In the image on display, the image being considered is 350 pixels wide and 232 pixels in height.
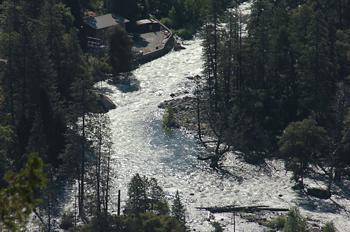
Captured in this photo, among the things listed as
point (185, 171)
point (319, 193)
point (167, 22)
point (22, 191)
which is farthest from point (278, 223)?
point (167, 22)

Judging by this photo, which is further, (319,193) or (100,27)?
(100,27)

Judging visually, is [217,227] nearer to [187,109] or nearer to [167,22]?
[187,109]

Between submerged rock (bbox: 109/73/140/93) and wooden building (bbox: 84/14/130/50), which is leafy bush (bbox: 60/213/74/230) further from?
wooden building (bbox: 84/14/130/50)

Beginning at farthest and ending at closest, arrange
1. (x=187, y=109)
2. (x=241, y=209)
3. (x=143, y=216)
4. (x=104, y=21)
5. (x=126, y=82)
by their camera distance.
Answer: (x=104, y=21)
(x=126, y=82)
(x=187, y=109)
(x=241, y=209)
(x=143, y=216)

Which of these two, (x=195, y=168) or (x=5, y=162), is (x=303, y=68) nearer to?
(x=195, y=168)

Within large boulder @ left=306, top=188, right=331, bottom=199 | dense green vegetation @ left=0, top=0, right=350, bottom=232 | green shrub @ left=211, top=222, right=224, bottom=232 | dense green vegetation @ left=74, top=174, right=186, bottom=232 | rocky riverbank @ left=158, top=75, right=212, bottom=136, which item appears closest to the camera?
dense green vegetation @ left=74, top=174, right=186, bottom=232

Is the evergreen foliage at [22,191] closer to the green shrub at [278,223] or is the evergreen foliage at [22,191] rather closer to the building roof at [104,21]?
the green shrub at [278,223]

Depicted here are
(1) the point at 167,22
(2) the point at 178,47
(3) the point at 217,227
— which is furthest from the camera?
(1) the point at 167,22

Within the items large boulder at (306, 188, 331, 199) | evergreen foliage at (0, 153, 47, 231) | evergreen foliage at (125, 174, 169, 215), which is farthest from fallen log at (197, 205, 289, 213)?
evergreen foliage at (0, 153, 47, 231)

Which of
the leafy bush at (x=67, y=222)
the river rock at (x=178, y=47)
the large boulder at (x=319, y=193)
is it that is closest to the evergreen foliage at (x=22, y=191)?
the leafy bush at (x=67, y=222)
